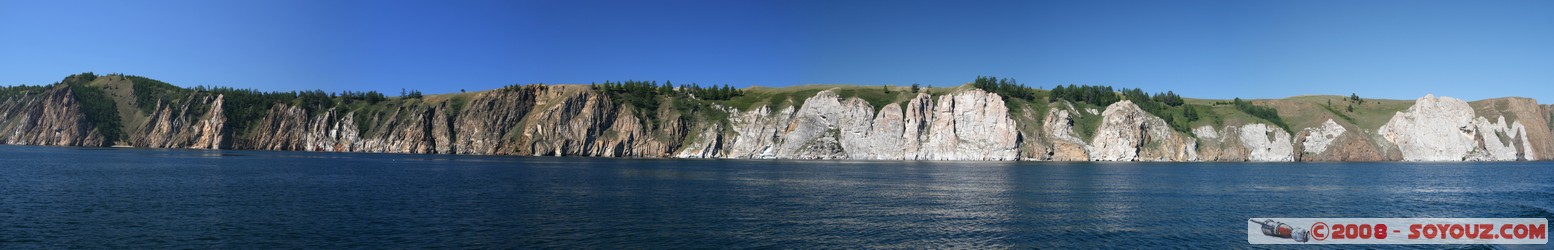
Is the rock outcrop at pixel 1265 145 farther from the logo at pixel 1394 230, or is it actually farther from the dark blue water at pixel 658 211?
the logo at pixel 1394 230

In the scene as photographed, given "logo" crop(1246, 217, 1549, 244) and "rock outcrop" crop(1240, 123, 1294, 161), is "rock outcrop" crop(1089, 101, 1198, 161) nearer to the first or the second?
"rock outcrop" crop(1240, 123, 1294, 161)

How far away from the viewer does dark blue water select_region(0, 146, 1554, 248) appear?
112 ft

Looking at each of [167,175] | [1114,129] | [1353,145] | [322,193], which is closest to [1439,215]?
[322,193]

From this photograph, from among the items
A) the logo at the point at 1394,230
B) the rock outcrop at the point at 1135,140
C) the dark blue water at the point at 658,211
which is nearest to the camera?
the dark blue water at the point at 658,211

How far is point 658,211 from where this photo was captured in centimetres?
4612

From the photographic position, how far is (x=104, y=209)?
4325 cm

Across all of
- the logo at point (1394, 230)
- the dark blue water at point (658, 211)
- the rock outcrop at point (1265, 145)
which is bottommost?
the logo at point (1394, 230)

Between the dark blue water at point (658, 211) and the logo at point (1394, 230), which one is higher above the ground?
the dark blue water at point (658, 211)

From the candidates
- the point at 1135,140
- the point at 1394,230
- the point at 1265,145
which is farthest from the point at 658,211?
the point at 1265,145

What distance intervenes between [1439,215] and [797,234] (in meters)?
44.7

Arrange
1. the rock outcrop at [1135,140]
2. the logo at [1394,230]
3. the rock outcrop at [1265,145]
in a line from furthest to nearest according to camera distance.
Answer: the rock outcrop at [1265,145] → the rock outcrop at [1135,140] → the logo at [1394,230]

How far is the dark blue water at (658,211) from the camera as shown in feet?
112

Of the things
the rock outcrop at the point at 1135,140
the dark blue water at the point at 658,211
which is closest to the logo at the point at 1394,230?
the dark blue water at the point at 658,211

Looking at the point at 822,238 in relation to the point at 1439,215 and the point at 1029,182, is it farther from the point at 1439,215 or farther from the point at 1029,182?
the point at 1029,182
